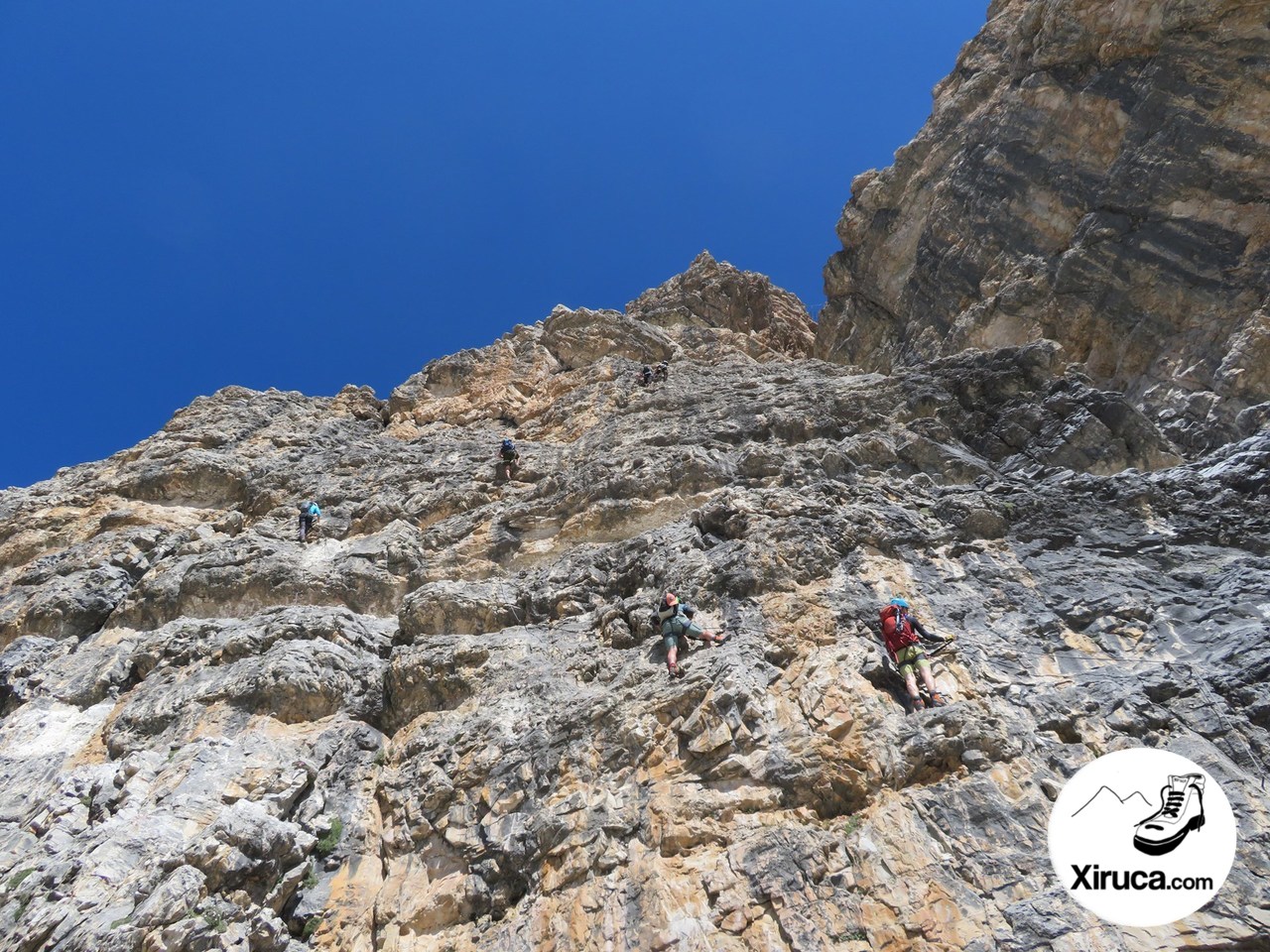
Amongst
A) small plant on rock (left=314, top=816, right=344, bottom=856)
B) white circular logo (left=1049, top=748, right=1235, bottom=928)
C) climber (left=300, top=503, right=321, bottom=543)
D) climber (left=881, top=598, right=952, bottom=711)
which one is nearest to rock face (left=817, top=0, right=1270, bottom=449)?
climber (left=881, top=598, right=952, bottom=711)

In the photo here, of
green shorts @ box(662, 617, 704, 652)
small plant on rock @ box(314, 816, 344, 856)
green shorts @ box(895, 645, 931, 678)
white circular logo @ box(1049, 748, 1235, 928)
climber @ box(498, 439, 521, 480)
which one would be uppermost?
climber @ box(498, 439, 521, 480)

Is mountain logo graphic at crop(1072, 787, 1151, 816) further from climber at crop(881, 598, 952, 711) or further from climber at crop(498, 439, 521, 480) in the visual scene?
climber at crop(498, 439, 521, 480)

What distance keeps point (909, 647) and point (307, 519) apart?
14.6 meters

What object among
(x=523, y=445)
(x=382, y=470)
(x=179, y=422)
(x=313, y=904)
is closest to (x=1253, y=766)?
(x=313, y=904)

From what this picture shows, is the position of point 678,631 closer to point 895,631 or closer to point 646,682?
point 646,682

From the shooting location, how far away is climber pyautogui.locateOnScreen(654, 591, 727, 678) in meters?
13.1

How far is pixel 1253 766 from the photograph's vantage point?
9539 mm

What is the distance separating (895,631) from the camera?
12.0 m

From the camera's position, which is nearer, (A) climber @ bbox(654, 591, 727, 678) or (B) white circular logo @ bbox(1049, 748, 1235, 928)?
(B) white circular logo @ bbox(1049, 748, 1235, 928)

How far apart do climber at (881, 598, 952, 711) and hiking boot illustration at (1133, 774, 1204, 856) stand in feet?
8.61

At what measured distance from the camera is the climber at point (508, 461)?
21.6m

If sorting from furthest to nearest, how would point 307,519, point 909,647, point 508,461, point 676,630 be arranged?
point 508,461
point 307,519
point 676,630
point 909,647

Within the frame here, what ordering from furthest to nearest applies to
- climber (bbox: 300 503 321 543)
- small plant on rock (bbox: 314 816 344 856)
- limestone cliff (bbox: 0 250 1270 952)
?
climber (bbox: 300 503 321 543) → small plant on rock (bbox: 314 816 344 856) → limestone cliff (bbox: 0 250 1270 952)

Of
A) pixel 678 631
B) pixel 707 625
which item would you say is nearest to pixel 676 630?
pixel 678 631
